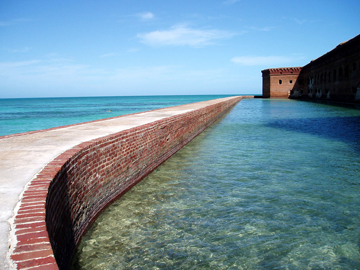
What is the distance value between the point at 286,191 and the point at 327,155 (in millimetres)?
3506

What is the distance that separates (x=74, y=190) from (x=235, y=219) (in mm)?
2109

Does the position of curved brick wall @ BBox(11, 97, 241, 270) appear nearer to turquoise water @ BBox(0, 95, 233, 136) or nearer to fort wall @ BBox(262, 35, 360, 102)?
turquoise water @ BBox(0, 95, 233, 136)

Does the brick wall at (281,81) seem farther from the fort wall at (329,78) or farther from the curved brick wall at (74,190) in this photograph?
the curved brick wall at (74,190)

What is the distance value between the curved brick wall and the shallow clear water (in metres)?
0.24

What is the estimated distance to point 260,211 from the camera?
4441mm

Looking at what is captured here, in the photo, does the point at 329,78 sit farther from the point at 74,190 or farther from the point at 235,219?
the point at 74,190

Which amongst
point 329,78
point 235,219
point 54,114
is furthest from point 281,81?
point 235,219

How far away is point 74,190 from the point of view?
3.59 metres

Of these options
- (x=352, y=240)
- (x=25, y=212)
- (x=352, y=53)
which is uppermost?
(x=352, y=53)

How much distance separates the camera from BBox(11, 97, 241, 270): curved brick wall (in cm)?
202

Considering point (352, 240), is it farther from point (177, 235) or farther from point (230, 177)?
point (230, 177)

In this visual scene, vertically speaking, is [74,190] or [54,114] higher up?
[74,190]

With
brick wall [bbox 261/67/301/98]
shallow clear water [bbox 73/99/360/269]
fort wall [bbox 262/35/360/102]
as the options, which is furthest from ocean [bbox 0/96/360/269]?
brick wall [bbox 261/67/301/98]

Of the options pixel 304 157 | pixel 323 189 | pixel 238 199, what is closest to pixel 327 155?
pixel 304 157
